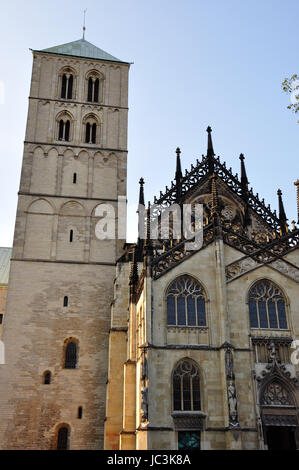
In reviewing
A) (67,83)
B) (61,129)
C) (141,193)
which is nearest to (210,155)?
(141,193)

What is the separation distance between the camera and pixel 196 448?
20.2m

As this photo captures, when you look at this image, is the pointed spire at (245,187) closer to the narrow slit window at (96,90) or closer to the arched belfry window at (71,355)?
the narrow slit window at (96,90)

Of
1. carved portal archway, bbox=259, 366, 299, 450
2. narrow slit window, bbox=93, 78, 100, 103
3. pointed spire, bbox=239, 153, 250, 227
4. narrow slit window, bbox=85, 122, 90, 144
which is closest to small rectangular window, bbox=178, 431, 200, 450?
carved portal archway, bbox=259, 366, 299, 450

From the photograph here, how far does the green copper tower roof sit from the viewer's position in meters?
38.2

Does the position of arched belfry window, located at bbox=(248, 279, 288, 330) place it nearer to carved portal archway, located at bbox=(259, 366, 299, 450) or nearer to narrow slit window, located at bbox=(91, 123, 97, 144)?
carved portal archway, located at bbox=(259, 366, 299, 450)

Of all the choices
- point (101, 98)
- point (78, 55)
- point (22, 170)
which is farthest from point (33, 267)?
point (78, 55)

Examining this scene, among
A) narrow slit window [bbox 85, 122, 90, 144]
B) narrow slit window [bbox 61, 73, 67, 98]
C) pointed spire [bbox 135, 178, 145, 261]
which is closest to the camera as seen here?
pointed spire [bbox 135, 178, 145, 261]

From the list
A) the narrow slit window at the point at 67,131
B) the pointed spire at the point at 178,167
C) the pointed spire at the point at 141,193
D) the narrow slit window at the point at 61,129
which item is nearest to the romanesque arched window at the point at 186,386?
the pointed spire at the point at 141,193

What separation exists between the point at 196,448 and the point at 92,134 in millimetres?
22802

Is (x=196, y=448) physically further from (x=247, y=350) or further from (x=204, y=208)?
(x=204, y=208)

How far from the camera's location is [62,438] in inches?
1060

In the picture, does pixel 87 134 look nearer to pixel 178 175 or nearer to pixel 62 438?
pixel 178 175

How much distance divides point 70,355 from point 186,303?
376 inches

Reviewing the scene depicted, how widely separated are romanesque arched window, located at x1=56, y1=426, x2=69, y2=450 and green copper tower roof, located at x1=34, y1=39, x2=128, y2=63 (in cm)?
2622
